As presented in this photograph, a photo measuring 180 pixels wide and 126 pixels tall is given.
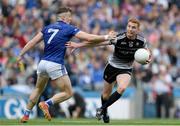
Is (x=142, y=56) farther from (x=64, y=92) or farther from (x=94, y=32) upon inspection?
(x=94, y=32)

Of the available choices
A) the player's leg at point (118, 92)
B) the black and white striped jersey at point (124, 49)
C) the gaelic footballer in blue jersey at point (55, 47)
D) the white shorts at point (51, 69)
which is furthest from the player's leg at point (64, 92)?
the black and white striped jersey at point (124, 49)

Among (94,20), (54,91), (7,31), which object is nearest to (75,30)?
(54,91)

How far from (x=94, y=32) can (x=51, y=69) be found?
12.3 m

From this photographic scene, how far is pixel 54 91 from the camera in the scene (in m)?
25.4

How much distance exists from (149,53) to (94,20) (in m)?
12.6

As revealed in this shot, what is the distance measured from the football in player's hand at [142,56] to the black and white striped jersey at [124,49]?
37cm

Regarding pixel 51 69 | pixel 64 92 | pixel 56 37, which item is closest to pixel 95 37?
pixel 56 37

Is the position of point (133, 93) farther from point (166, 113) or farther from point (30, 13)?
point (30, 13)

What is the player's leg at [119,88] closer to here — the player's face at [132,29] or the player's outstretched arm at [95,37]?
the player's face at [132,29]

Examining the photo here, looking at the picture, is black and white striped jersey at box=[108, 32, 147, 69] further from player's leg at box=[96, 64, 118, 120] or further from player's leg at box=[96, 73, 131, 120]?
player's leg at box=[96, 73, 131, 120]

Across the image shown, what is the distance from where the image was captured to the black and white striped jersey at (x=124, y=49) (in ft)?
59.9

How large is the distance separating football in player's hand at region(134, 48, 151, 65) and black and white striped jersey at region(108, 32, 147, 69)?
366mm

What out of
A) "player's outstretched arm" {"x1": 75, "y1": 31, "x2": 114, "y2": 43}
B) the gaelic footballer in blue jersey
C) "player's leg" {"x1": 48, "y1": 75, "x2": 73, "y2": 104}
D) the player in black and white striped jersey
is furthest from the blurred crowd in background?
"player's outstretched arm" {"x1": 75, "y1": 31, "x2": 114, "y2": 43}

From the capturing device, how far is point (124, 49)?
18.4 m
